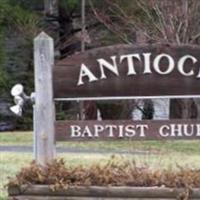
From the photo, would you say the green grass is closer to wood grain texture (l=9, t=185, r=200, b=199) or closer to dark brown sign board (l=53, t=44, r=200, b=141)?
dark brown sign board (l=53, t=44, r=200, b=141)

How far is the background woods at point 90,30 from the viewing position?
21.4 metres

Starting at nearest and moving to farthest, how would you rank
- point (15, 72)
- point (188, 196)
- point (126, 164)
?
1. point (188, 196)
2. point (126, 164)
3. point (15, 72)

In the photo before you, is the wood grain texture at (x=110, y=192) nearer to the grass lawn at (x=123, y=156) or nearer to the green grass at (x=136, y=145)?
the grass lawn at (x=123, y=156)

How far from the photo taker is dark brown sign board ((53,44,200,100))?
21.9ft

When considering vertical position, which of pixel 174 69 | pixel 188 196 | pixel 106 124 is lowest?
pixel 188 196

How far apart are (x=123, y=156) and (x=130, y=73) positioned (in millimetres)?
5510

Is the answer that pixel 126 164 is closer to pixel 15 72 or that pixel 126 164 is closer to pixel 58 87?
pixel 58 87

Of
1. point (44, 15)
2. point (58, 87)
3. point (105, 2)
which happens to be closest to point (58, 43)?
point (44, 15)

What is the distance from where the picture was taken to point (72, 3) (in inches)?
1066

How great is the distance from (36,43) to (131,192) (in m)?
1.58

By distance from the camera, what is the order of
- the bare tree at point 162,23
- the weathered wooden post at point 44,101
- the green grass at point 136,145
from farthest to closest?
the bare tree at point 162,23 → the green grass at point 136,145 → the weathered wooden post at point 44,101

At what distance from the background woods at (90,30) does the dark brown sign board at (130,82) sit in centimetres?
1386

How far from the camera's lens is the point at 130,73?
6.72m

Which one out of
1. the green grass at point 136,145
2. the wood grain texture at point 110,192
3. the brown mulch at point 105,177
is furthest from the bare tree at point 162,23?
the wood grain texture at point 110,192
